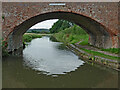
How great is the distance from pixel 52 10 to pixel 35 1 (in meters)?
1.97

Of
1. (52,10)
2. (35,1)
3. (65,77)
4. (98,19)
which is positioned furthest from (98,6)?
(65,77)

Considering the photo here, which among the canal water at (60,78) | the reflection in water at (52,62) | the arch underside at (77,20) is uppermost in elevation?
the arch underside at (77,20)

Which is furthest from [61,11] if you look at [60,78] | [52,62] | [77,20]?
[60,78]

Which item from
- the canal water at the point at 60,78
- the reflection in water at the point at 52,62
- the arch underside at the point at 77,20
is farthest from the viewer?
the arch underside at the point at 77,20

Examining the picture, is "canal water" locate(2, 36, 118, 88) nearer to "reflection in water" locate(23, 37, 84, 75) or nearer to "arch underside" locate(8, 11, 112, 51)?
"reflection in water" locate(23, 37, 84, 75)

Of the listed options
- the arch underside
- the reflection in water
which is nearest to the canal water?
the reflection in water

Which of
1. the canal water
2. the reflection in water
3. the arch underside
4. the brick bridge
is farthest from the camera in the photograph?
the arch underside

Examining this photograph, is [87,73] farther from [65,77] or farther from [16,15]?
[16,15]

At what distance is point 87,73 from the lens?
34.8ft

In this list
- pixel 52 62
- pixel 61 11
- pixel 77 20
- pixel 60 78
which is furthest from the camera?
pixel 77 20

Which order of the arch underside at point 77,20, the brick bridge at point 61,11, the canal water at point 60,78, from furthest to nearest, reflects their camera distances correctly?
1. the arch underside at point 77,20
2. the brick bridge at point 61,11
3. the canal water at point 60,78

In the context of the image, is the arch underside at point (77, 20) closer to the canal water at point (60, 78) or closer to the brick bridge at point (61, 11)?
the brick bridge at point (61, 11)

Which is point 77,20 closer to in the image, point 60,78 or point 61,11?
point 61,11

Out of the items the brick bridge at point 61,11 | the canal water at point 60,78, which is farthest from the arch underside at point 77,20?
the canal water at point 60,78
